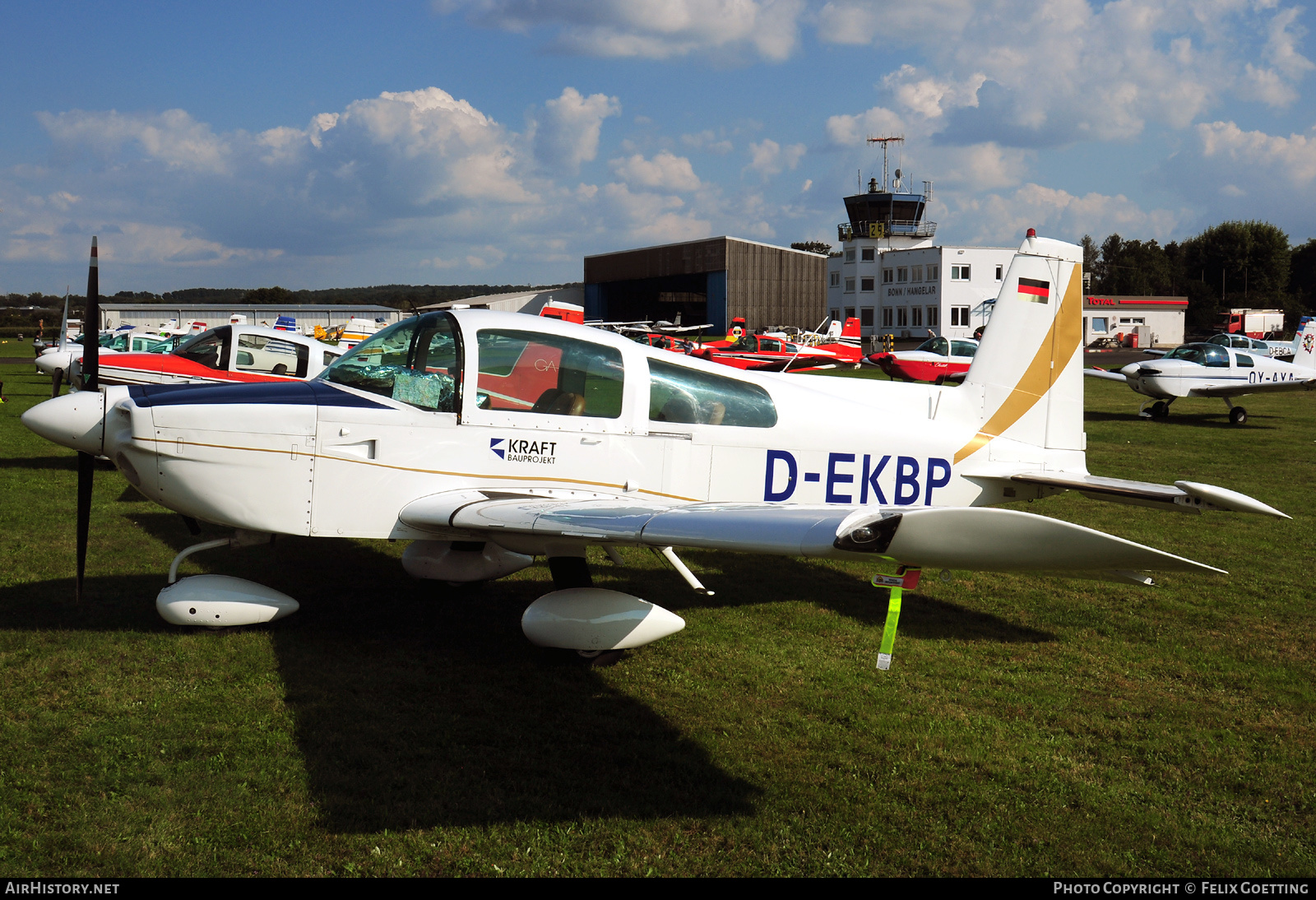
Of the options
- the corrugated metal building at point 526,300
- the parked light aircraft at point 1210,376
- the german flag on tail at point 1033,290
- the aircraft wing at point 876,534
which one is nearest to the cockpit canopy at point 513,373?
the aircraft wing at point 876,534

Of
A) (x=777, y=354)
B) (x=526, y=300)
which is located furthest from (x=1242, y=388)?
(x=526, y=300)

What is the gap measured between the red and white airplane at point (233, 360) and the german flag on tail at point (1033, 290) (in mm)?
9534

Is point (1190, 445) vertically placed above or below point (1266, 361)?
below

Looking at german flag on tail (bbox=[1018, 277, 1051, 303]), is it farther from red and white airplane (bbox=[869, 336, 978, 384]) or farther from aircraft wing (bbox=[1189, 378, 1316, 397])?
red and white airplane (bbox=[869, 336, 978, 384])

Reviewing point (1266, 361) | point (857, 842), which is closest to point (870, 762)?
point (857, 842)

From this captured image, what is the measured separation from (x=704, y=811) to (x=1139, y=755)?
7.42 ft

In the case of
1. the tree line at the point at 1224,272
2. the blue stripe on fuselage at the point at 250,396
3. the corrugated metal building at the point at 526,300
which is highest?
the tree line at the point at 1224,272

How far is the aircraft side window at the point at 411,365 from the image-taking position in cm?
547

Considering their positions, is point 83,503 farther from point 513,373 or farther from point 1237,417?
point 1237,417

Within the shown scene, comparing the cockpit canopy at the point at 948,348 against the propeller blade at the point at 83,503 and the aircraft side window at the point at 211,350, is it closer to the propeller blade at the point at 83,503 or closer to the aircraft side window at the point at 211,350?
the aircraft side window at the point at 211,350

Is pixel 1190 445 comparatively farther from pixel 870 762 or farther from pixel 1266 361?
pixel 870 762

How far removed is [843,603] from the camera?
6863 mm

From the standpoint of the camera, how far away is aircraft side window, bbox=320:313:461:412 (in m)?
5.47

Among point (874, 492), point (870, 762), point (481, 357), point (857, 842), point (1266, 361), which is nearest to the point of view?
point (857, 842)
